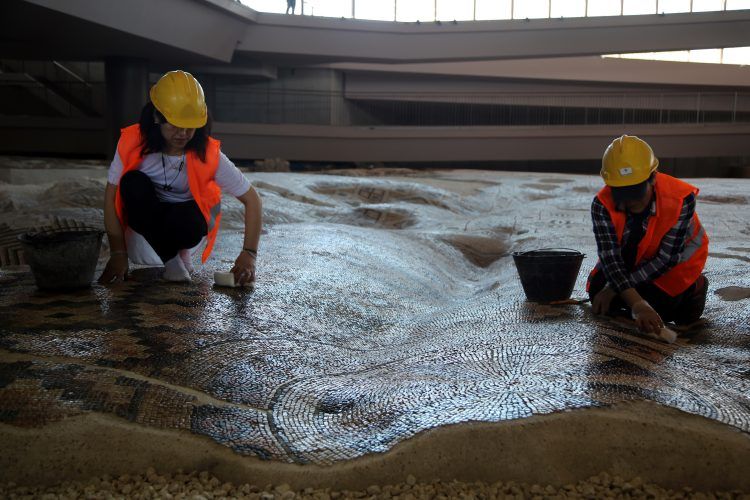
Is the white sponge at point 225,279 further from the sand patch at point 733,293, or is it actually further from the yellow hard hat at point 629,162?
the sand patch at point 733,293

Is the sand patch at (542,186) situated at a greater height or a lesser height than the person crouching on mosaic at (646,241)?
lesser

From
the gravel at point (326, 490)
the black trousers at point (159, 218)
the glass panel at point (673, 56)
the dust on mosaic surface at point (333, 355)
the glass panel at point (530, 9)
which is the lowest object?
the gravel at point (326, 490)

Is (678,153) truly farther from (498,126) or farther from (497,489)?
(497,489)

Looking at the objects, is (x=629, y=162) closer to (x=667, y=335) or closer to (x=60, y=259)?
(x=667, y=335)

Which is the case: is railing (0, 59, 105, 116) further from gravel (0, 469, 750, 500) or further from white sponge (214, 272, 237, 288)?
gravel (0, 469, 750, 500)

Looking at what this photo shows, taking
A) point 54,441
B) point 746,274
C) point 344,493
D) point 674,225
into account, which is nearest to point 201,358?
point 54,441

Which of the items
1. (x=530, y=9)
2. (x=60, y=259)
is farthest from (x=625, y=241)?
(x=530, y=9)

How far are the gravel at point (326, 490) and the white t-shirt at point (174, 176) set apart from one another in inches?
86.7

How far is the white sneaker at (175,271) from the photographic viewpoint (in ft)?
13.8

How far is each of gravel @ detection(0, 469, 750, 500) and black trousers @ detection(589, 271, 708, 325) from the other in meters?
1.60

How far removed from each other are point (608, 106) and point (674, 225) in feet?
69.3

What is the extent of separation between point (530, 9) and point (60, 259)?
64.9 feet

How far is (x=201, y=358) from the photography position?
299 centimetres

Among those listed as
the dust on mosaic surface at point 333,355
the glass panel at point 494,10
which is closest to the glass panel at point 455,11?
the glass panel at point 494,10
